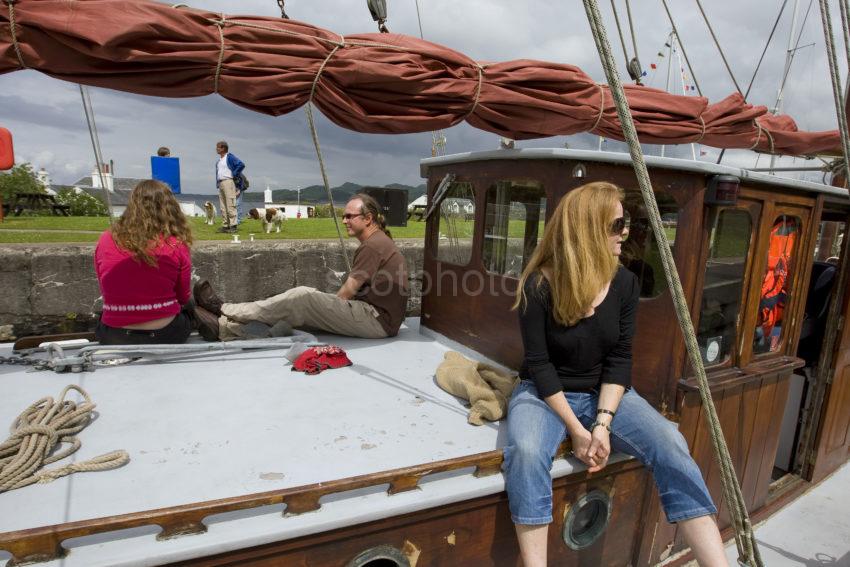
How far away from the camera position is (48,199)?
9352 mm

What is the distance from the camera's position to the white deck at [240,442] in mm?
1698

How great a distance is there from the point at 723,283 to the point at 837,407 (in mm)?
2055

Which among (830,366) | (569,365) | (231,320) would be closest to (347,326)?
(231,320)

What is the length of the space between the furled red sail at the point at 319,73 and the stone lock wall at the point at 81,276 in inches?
166

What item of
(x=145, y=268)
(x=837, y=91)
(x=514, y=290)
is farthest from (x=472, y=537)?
(x=837, y=91)

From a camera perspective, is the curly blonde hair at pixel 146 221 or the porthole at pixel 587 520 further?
the curly blonde hair at pixel 146 221

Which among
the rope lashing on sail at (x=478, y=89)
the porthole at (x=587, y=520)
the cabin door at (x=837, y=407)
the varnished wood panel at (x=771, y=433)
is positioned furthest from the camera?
the cabin door at (x=837, y=407)

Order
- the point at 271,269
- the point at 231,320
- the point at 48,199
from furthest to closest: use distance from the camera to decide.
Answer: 1. the point at 48,199
2. the point at 271,269
3. the point at 231,320

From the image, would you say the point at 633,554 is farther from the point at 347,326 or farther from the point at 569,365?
the point at 347,326

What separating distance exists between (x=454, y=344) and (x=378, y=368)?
78cm

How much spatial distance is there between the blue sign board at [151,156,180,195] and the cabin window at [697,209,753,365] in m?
3.29

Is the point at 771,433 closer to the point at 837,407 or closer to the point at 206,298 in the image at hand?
the point at 837,407

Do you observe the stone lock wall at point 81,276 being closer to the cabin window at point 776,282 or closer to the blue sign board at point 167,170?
the blue sign board at point 167,170

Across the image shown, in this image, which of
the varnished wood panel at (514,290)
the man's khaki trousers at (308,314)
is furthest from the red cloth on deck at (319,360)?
the varnished wood panel at (514,290)
